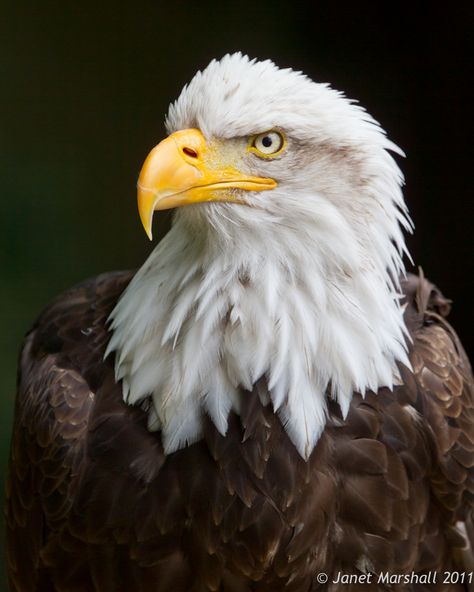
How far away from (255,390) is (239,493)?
0.94 ft

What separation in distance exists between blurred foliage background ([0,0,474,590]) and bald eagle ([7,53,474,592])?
300 centimetres

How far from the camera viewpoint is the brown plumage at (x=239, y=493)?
2902 mm

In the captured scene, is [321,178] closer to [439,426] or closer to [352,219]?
[352,219]

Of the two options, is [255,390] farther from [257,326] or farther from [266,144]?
[266,144]

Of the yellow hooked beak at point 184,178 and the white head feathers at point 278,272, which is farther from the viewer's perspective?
the white head feathers at point 278,272

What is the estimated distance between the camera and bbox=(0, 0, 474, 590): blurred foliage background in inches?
240

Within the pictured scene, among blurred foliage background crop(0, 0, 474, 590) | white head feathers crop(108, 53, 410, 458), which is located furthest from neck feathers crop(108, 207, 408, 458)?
blurred foliage background crop(0, 0, 474, 590)

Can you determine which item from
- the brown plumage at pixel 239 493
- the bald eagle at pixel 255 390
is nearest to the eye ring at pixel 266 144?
the bald eagle at pixel 255 390

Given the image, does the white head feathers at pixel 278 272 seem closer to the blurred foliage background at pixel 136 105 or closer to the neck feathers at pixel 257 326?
the neck feathers at pixel 257 326

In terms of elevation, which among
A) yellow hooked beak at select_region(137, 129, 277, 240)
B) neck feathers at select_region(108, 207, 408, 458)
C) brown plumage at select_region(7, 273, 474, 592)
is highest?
yellow hooked beak at select_region(137, 129, 277, 240)

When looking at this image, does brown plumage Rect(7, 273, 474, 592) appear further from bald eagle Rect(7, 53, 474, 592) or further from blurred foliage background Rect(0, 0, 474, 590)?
blurred foliage background Rect(0, 0, 474, 590)

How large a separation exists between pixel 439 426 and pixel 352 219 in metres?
0.75

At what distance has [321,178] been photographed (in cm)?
281

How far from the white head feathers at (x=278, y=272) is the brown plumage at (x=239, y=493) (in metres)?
0.09
